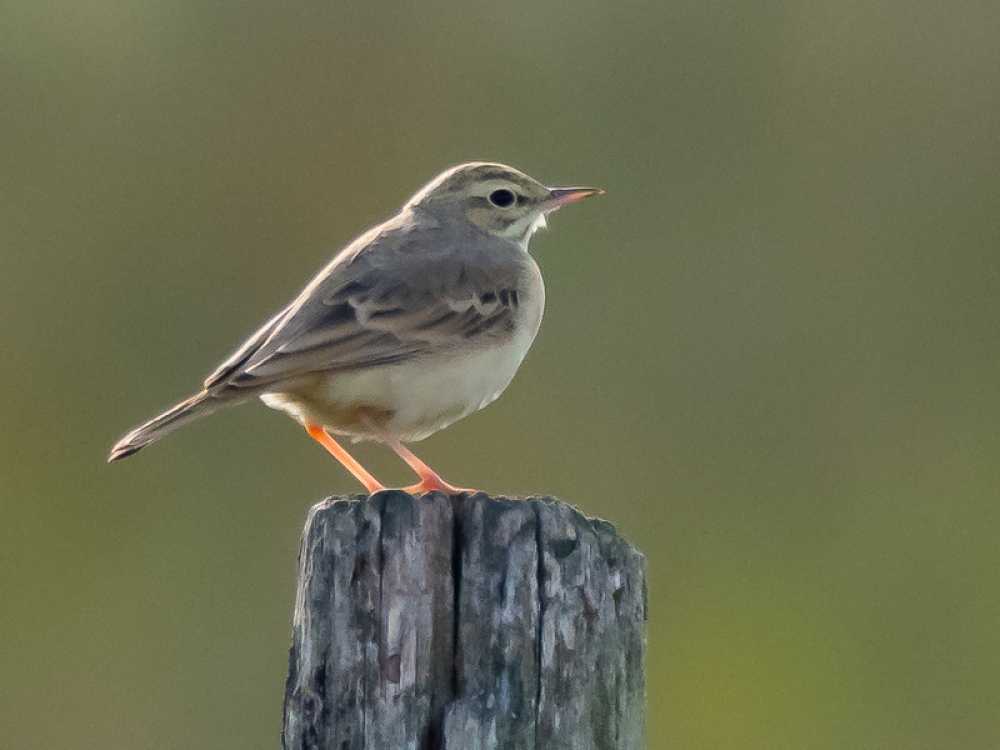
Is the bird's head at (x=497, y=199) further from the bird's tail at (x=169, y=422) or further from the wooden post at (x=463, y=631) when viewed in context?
the wooden post at (x=463, y=631)

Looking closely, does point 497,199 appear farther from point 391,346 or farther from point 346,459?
point 391,346

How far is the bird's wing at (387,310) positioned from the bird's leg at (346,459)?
618mm

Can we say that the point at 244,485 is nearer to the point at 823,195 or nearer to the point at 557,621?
the point at 823,195

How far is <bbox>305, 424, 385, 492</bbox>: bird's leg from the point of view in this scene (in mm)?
7113

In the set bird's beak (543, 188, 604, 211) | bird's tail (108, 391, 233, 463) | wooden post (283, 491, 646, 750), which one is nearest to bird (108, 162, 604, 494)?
bird's tail (108, 391, 233, 463)

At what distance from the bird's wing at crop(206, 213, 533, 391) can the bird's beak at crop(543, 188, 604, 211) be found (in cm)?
59

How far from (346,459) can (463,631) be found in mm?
2921

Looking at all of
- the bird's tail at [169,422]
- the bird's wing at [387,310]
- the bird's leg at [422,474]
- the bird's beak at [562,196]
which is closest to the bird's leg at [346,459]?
the bird's leg at [422,474]

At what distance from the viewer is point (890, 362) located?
11555 mm

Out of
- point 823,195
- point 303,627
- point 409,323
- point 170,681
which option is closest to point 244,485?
point 170,681

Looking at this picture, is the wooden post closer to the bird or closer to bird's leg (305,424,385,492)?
the bird

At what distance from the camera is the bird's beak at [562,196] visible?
8266mm

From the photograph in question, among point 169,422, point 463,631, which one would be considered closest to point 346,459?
point 169,422

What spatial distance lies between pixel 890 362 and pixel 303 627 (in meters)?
7.77
